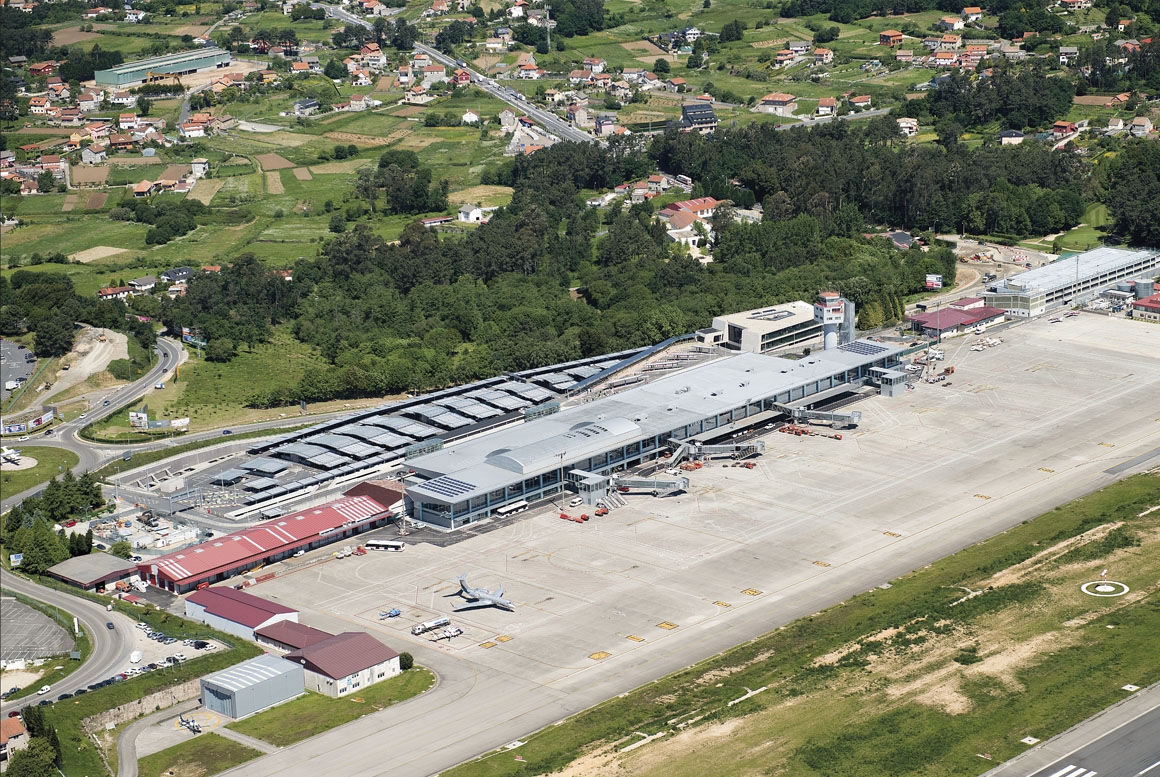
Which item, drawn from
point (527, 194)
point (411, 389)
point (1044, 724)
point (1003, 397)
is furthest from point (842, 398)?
point (527, 194)

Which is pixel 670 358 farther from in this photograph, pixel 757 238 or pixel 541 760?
pixel 541 760

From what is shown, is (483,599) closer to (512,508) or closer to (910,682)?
(512,508)

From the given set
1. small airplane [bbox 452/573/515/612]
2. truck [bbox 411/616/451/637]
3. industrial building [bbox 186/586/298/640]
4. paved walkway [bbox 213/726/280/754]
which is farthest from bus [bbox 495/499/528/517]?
paved walkway [bbox 213/726/280/754]

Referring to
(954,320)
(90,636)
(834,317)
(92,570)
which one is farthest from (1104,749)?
(954,320)

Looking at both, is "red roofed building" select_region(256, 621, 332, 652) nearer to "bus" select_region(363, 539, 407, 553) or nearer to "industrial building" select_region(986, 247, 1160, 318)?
"bus" select_region(363, 539, 407, 553)

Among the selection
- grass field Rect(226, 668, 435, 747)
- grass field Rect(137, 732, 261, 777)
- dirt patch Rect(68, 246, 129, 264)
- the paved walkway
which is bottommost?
grass field Rect(226, 668, 435, 747)
